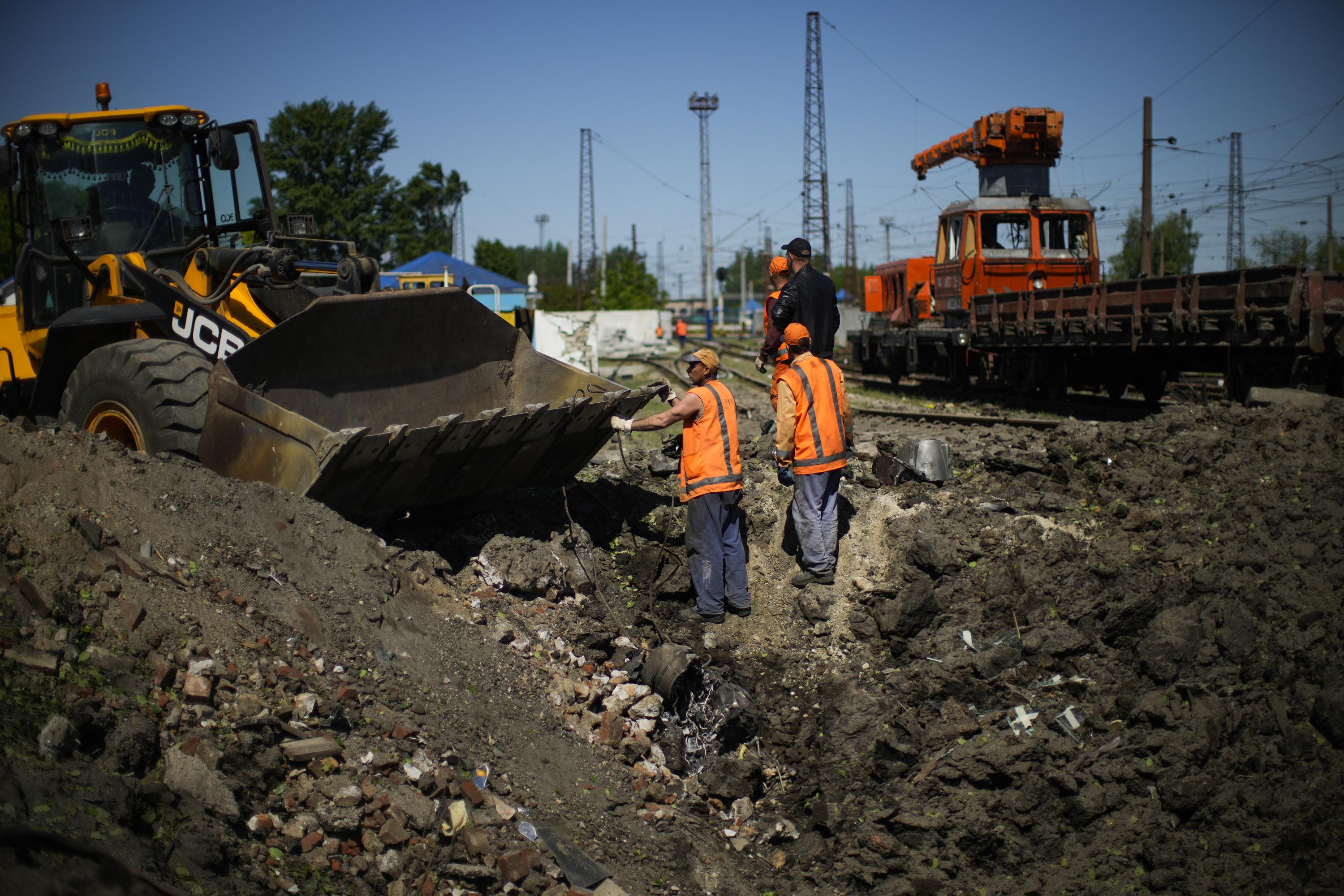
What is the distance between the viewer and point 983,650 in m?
5.35

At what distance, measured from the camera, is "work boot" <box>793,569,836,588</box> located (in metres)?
6.23

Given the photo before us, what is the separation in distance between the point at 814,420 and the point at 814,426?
0.13ft

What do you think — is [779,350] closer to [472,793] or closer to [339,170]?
[472,793]

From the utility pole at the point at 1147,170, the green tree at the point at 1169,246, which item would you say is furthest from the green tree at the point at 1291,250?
the utility pole at the point at 1147,170

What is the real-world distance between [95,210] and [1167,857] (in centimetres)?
747

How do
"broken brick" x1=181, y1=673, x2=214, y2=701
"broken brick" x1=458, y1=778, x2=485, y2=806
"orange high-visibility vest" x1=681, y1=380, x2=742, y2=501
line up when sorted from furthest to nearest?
"orange high-visibility vest" x1=681, y1=380, x2=742, y2=501 → "broken brick" x1=458, y1=778, x2=485, y2=806 → "broken brick" x1=181, y1=673, x2=214, y2=701

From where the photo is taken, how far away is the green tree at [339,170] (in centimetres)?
4106

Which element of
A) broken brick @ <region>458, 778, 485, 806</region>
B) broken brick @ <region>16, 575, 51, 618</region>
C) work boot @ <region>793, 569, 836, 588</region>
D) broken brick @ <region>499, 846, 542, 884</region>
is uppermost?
broken brick @ <region>16, 575, 51, 618</region>

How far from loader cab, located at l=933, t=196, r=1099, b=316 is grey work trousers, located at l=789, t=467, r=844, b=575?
9.80 metres

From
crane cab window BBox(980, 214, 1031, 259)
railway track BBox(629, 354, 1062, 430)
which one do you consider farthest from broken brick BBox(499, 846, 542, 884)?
crane cab window BBox(980, 214, 1031, 259)

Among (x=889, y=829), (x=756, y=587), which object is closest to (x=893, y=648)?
(x=756, y=587)

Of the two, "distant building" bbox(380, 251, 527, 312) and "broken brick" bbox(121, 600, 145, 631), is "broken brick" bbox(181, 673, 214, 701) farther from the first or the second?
"distant building" bbox(380, 251, 527, 312)

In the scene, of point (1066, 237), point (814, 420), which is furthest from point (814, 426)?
point (1066, 237)

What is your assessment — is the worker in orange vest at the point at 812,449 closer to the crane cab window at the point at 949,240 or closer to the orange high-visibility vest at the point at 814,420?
the orange high-visibility vest at the point at 814,420
